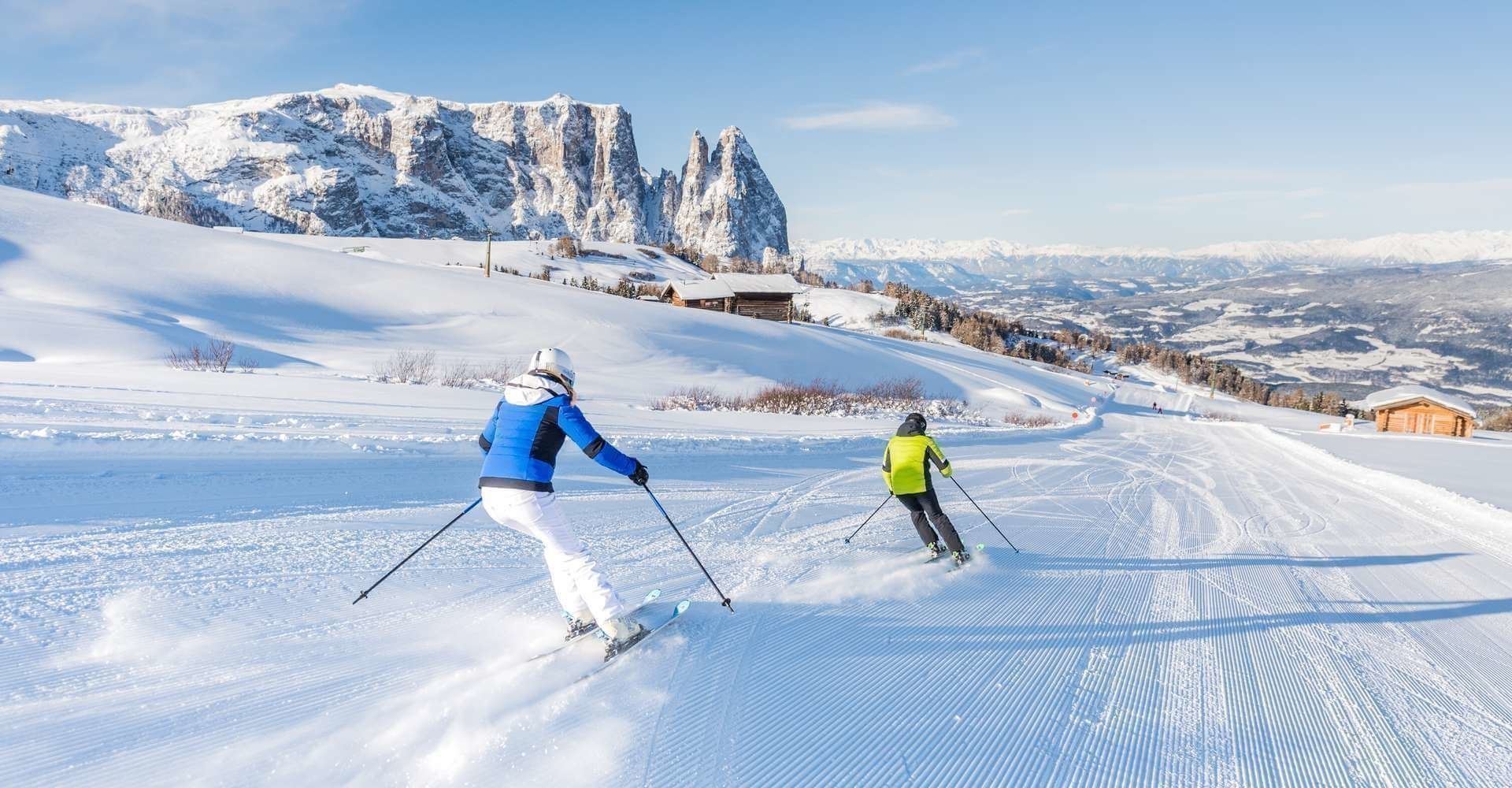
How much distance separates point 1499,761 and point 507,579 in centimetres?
669

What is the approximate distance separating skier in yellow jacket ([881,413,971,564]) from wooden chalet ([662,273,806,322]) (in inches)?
2250

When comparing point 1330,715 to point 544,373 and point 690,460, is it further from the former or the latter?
point 690,460

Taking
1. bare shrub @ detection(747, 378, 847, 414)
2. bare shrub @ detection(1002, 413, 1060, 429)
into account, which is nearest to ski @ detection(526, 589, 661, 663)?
bare shrub @ detection(747, 378, 847, 414)

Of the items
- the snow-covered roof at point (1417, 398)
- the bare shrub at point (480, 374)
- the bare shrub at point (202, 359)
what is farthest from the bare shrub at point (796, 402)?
the snow-covered roof at point (1417, 398)

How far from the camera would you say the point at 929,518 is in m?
7.04

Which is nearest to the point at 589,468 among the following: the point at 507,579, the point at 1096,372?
the point at 507,579

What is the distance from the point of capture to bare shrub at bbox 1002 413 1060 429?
31.3m

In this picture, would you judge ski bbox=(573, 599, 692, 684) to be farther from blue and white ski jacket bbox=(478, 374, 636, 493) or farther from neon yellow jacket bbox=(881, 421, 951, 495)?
neon yellow jacket bbox=(881, 421, 951, 495)

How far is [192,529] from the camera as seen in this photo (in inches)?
233

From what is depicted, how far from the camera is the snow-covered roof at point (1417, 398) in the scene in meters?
43.6

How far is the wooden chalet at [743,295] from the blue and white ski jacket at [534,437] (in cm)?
6002

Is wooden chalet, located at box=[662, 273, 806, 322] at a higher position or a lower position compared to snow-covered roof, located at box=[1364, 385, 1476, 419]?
higher

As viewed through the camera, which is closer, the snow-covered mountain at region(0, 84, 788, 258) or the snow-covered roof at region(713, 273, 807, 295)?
the snow-covered roof at region(713, 273, 807, 295)

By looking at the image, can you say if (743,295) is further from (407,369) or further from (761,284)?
(407,369)
